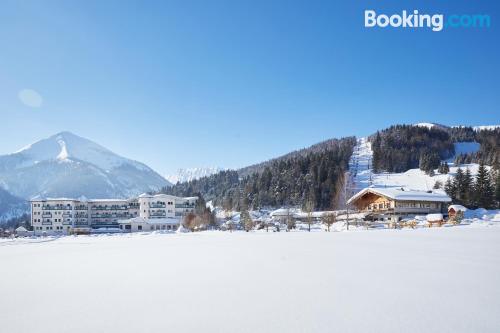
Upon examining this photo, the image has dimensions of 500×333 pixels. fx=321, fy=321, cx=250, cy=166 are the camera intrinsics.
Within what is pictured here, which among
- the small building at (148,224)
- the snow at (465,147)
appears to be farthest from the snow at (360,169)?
the small building at (148,224)

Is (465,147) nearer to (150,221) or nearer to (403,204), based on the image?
(403,204)

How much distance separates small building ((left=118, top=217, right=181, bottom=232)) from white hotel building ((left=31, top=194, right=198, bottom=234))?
283 mm

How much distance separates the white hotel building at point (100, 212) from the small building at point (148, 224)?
0.93 ft

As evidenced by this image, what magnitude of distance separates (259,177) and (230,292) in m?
118

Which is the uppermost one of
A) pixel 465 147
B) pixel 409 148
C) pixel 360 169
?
pixel 465 147

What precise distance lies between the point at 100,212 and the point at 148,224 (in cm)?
2295

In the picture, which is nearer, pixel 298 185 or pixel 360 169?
pixel 298 185

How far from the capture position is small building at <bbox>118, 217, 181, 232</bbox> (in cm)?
8700

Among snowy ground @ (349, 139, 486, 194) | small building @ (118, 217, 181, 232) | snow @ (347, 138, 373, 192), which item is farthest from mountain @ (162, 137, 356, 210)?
small building @ (118, 217, 181, 232)

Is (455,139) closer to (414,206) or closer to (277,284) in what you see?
(414,206)

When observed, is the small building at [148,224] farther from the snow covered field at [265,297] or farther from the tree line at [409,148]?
the tree line at [409,148]

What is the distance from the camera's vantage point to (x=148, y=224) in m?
88.0

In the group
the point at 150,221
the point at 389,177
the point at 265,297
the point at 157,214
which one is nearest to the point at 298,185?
the point at 389,177

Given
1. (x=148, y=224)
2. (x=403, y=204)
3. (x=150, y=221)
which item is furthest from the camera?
(x=150, y=221)
